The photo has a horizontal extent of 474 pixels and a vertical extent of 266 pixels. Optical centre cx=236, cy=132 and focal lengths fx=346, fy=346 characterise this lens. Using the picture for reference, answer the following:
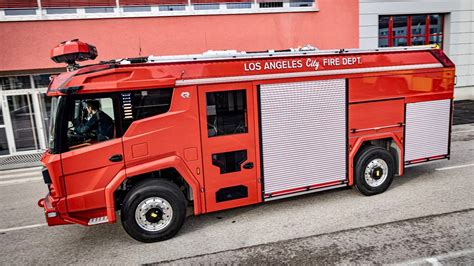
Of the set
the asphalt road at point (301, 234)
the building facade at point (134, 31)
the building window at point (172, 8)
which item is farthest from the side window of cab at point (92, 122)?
the building window at point (172, 8)

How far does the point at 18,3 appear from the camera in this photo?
12.3m

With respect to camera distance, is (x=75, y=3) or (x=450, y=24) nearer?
(x=75, y=3)

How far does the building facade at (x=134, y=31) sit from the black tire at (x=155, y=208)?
777cm

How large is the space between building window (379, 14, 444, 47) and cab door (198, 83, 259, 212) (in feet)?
45.0

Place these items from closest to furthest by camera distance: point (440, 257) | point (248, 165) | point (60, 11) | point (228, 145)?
point (440, 257), point (228, 145), point (248, 165), point (60, 11)

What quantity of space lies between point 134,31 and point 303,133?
9.28m

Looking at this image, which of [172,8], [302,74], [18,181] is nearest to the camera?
[302,74]

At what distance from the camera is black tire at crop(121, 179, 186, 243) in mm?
5234

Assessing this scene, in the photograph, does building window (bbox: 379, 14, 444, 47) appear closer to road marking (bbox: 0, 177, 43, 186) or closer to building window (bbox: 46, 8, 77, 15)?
building window (bbox: 46, 8, 77, 15)

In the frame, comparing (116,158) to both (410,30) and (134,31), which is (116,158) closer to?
(134,31)

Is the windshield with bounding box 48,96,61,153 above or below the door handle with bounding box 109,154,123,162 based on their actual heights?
above

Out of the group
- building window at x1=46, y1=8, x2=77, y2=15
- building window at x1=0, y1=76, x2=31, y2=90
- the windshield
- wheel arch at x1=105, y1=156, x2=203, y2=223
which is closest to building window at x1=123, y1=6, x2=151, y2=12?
building window at x1=46, y1=8, x2=77, y2=15

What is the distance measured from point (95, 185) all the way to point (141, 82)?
5.54 ft

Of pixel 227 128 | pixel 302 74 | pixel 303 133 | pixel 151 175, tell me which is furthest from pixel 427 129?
pixel 151 175
